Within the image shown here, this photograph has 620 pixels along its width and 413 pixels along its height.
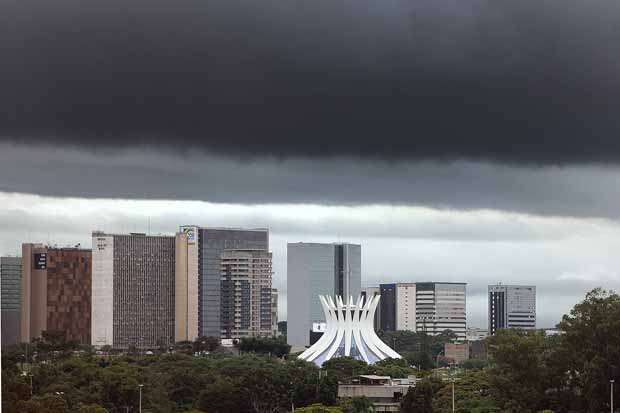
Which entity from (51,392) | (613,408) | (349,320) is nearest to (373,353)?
(349,320)

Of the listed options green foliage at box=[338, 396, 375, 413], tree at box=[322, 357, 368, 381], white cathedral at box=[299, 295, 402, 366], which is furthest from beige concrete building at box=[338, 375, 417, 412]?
white cathedral at box=[299, 295, 402, 366]

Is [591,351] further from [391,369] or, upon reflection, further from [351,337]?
[351,337]

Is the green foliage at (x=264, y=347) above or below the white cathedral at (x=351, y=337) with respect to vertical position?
below

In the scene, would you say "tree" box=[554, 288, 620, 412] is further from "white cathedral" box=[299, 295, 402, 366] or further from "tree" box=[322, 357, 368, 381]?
"white cathedral" box=[299, 295, 402, 366]

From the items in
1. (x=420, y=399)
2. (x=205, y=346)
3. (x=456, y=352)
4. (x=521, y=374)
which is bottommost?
(x=456, y=352)

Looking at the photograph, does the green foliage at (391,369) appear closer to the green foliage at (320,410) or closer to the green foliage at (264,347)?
the green foliage at (320,410)

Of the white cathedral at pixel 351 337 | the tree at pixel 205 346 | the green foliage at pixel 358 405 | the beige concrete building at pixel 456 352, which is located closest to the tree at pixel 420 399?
the green foliage at pixel 358 405

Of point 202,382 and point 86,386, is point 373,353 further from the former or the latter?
point 86,386

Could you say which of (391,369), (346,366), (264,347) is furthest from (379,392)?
(264,347)
